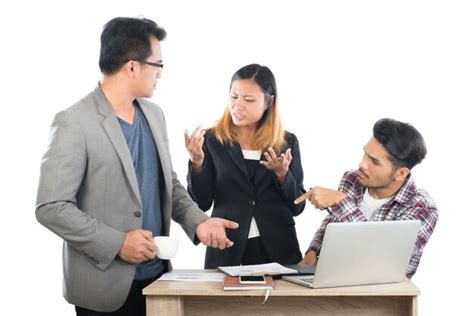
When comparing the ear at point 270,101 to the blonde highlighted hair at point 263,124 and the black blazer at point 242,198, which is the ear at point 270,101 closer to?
the blonde highlighted hair at point 263,124

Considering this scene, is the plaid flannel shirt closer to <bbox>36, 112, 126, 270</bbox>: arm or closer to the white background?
<bbox>36, 112, 126, 270</bbox>: arm

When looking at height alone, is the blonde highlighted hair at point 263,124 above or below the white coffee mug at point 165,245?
above

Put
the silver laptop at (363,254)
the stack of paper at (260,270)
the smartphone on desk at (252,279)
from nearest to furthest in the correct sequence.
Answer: the silver laptop at (363,254) → the smartphone on desk at (252,279) → the stack of paper at (260,270)

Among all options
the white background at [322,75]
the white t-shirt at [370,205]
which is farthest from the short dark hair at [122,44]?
the white background at [322,75]

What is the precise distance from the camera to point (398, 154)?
3012mm

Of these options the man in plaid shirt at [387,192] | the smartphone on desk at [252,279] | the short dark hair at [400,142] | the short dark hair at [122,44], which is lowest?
the smartphone on desk at [252,279]

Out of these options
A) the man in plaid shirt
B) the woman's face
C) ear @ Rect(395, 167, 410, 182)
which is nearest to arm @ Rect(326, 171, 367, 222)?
the man in plaid shirt

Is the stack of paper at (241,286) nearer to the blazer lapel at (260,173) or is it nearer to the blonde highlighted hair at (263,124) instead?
the blazer lapel at (260,173)

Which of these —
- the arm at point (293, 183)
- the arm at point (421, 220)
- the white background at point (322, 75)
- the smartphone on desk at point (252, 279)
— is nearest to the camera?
the smartphone on desk at point (252, 279)

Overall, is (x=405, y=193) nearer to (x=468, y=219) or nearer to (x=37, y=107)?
(x=468, y=219)

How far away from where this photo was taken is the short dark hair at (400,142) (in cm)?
302

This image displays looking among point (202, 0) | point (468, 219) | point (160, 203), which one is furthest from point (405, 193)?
point (202, 0)

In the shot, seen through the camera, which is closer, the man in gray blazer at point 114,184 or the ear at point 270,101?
the man in gray blazer at point 114,184

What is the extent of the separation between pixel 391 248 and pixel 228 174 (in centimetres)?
95
